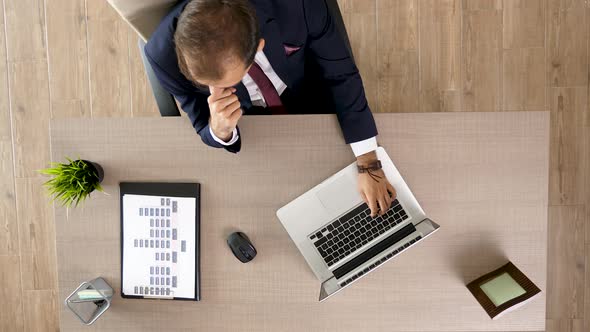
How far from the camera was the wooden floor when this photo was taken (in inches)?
80.0

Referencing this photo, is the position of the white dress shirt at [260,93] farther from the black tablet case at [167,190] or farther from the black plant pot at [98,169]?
the black plant pot at [98,169]

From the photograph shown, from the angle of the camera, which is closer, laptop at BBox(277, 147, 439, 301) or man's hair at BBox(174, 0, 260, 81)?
man's hair at BBox(174, 0, 260, 81)

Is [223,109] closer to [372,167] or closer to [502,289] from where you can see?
[372,167]

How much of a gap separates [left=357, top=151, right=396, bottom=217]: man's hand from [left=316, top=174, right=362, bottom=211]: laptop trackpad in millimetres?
32

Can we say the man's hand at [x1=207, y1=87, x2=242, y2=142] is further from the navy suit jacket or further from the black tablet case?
the black tablet case

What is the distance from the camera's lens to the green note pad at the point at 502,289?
4.13ft

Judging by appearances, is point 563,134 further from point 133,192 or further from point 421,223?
point 133,192

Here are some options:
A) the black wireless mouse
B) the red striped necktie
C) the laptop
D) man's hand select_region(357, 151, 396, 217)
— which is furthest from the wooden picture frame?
the red striped necktie

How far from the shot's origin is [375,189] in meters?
1.30

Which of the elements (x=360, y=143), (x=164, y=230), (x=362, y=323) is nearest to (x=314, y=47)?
(x=360, y=143)

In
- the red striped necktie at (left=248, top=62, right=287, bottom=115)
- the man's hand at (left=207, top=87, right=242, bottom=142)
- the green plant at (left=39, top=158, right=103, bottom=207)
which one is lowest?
the green plant at (left=39, top=158, right=103, bottom=207)

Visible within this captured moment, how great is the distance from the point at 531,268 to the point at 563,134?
3.23 ft

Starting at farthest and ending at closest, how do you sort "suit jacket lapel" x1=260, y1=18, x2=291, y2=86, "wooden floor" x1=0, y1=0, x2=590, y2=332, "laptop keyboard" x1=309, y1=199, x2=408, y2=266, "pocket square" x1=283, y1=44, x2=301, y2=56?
"wooden floor" x1=0, y1=0, x2=590, y2=332
"laptop keyboard" x1=309, y1=199, x2=408, y2=266
"pocket square" x1=283, y1=44, x2=301, y2=56
"suit jacket lapel" x1=260, y1=18, x2=291, y2=86

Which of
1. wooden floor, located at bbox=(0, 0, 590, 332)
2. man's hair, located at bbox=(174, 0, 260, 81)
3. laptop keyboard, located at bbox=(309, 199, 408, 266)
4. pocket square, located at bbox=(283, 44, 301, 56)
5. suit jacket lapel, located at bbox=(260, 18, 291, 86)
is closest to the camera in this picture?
man's hair, located at bbox=(174, 0, 260, 81)
